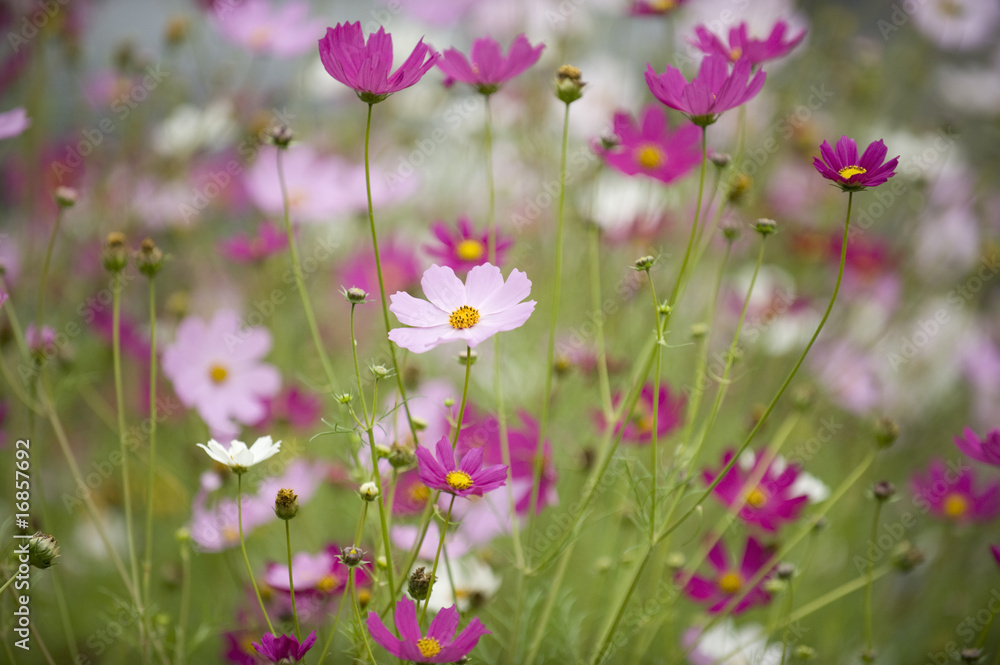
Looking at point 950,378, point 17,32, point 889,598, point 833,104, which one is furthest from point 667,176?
point 833,104

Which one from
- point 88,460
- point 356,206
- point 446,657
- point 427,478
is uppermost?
point 356,206

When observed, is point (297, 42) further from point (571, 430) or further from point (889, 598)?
point (889, 598)

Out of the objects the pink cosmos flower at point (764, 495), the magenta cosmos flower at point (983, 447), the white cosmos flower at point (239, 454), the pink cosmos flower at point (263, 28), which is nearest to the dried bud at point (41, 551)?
the white cosmos flower at point (239, 454)

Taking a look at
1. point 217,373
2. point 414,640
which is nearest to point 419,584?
point 414,640

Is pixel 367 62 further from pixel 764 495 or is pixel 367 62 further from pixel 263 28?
pixel 263 28

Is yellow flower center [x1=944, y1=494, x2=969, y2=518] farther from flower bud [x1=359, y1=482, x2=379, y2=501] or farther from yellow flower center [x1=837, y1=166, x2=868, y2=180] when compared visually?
flower bud [x1=359, y1=482, x2=379, y2=501]

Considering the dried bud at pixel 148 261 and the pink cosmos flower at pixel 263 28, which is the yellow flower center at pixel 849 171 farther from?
the pink cosmos flower at pixel 263 28
